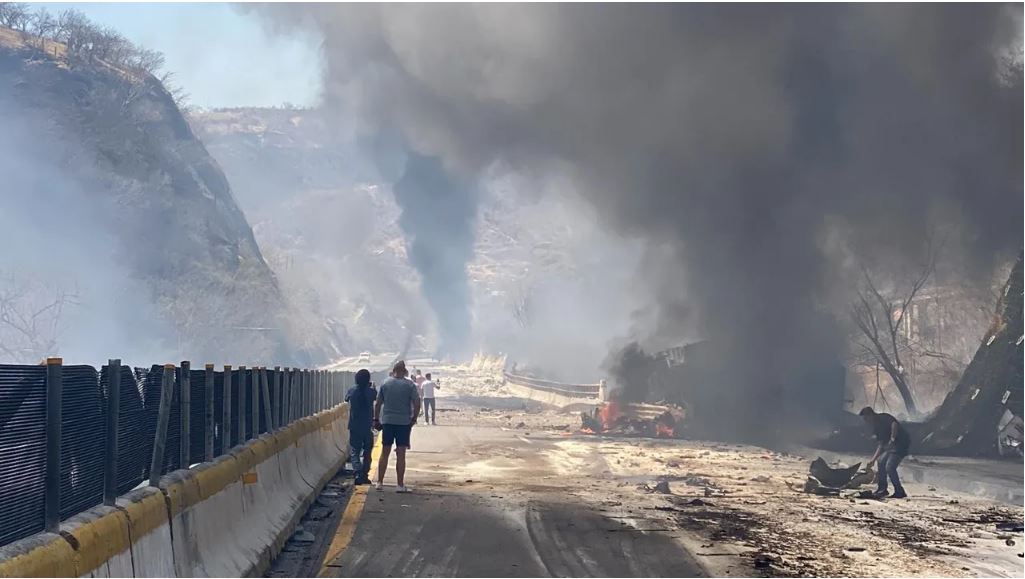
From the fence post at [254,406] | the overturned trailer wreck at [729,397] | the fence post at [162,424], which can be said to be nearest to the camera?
the fence post at [162,424]

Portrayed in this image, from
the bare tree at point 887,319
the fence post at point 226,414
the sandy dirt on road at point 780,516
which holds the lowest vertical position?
the sandy dirt on road at point 780,516

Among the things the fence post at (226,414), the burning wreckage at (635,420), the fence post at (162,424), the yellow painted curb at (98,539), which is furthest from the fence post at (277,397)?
the burning wreckage at (635,420)

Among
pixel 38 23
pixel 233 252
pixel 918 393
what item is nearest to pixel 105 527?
pixel 918 393

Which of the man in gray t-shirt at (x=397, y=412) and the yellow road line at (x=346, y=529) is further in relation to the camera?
the man in gray t-shirt at (x=397, y=412)

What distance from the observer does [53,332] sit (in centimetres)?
5078

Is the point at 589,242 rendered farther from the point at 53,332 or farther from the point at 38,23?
the point at 53,332

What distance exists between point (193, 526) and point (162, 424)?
23.3 inches

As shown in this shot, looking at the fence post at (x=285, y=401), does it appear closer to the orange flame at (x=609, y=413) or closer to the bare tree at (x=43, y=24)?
the orange flame at (x=609, y=413)

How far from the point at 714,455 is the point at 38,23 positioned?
211 ft

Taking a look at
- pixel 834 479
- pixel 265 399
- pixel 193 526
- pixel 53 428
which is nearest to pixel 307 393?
pixel 265 399

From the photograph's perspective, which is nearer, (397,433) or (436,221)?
(397,433)

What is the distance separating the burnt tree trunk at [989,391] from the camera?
20.0 meters

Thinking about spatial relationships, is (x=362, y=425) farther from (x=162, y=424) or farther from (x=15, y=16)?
(x=15, y=16)

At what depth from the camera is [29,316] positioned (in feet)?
165
